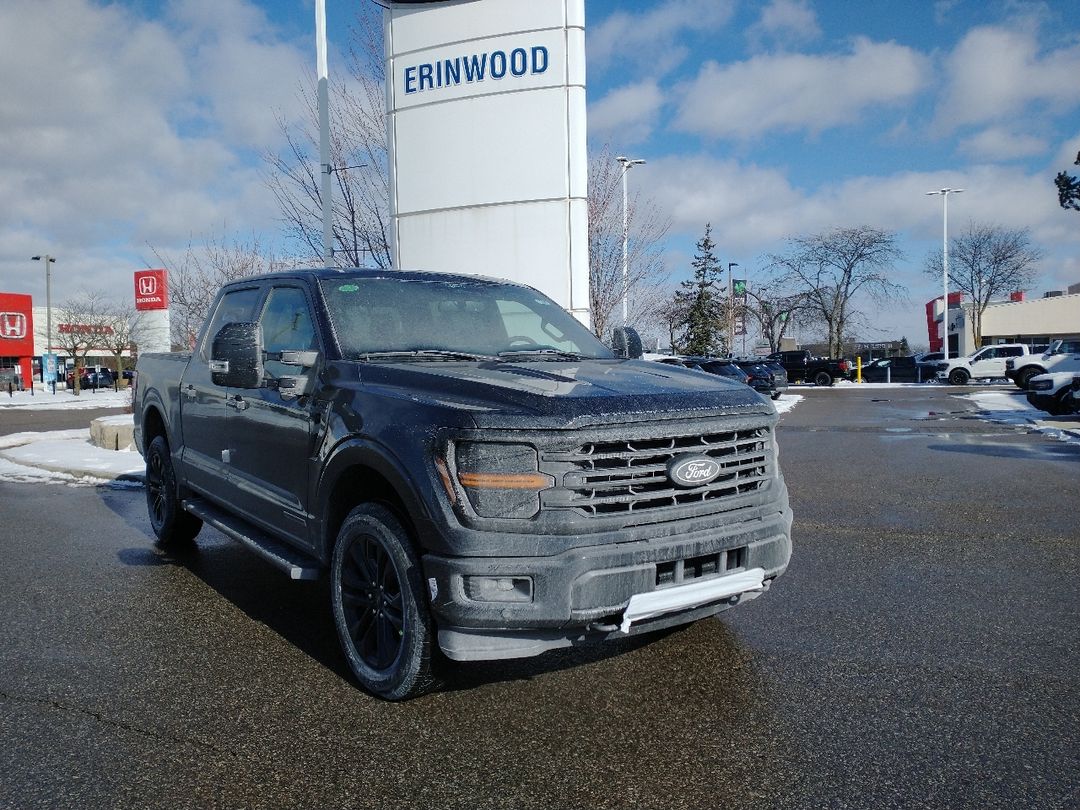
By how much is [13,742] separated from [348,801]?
4.69 ft

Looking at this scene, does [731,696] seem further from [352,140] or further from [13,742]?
[352,140]

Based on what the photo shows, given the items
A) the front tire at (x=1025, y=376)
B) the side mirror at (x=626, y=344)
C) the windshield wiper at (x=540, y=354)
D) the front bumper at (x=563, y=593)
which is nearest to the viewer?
the front bumper at (x=563, y=593)

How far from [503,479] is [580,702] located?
3.54 ft

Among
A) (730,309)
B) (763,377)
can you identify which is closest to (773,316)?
(730,309)

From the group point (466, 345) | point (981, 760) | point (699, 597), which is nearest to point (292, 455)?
point (466, 345)

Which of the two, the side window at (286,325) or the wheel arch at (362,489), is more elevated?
the side window at (286,325)

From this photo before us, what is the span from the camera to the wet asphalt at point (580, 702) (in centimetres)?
281

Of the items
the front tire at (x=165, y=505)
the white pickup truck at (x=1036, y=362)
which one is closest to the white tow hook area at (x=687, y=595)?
the front tire at (x=165, y=505)

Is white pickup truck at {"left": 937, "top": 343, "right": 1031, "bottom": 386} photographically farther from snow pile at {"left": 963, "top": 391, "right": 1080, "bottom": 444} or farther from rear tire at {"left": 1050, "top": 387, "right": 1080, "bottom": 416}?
rear tire at {"left": 1050, "top": 387, "right": 1080, "bottom": 416}

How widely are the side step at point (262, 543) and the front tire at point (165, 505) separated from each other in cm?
70

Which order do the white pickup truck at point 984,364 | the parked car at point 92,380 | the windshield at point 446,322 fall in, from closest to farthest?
the windshield at point 446,322 → the white pickup truck at point 984,364 → the parked car at point 92,380

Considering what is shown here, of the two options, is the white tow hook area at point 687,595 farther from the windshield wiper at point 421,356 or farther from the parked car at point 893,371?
the parked car at point 893,371

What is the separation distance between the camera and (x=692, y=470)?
3.34 m

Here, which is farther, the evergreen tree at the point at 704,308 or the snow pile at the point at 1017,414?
the evergreen tree at the point at 704,308
